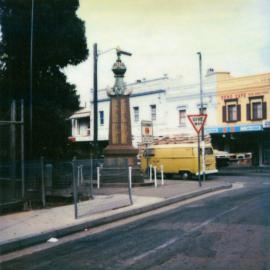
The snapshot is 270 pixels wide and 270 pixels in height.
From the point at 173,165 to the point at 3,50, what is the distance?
12.4 m

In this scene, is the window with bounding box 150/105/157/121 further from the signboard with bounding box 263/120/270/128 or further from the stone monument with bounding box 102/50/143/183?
the stone monument with bounding box 102/50/143/183

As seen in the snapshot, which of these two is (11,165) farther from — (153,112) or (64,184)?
(153,112)

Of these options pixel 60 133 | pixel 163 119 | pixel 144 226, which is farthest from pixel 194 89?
pixel 144 226

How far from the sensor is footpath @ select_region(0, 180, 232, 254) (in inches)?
344

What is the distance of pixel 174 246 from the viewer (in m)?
7.85

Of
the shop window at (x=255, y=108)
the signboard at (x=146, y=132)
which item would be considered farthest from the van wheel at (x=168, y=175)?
the shop window at (x=255, y=108)

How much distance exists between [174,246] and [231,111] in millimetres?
28787

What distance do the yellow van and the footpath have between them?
900 centimetres

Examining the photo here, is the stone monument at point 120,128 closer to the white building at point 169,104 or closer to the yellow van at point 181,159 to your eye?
the yellow van at point 181,159

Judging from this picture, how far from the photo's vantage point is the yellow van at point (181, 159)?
24719mm

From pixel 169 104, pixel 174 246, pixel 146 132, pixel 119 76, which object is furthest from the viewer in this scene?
pixel 169 104

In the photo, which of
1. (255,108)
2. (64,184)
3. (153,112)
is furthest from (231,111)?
(64,184)

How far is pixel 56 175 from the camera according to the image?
42.0 feet

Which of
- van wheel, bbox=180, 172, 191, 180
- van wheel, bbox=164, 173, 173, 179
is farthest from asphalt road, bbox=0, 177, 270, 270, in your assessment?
van wheel, bbox=164, 173, 173, 179
